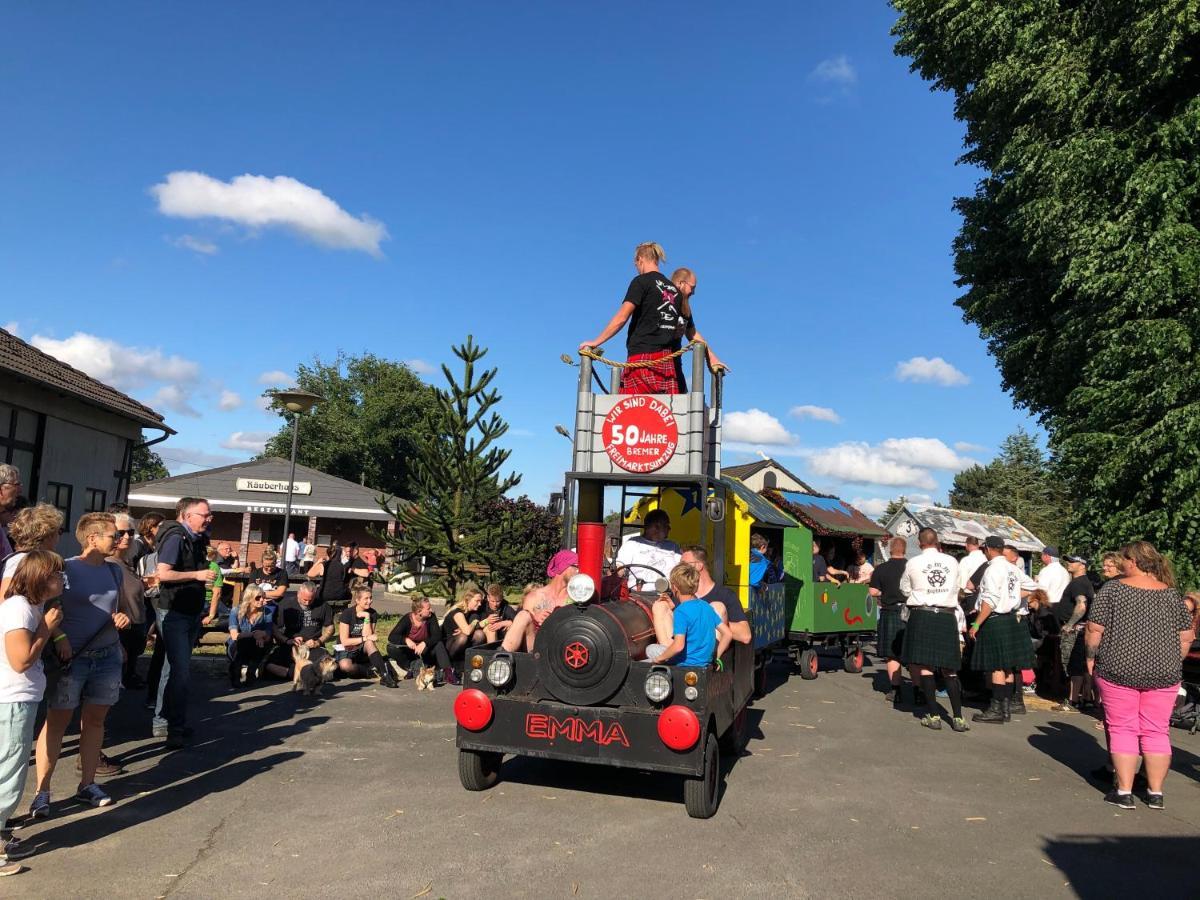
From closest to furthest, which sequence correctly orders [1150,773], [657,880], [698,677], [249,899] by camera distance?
1. [249,899]
2. [657,880]
3. [698,677]
4. [1150,773]

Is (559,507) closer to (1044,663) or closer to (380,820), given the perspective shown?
(380,820)

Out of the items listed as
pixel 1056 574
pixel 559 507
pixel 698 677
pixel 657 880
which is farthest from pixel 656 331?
pixel 1056 574

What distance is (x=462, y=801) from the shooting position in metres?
5.56

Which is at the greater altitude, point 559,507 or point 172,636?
point 559,507

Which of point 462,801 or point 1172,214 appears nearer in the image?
point 462,801

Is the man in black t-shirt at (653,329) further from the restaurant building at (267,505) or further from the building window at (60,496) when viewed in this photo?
the restaurant building at (267,505)

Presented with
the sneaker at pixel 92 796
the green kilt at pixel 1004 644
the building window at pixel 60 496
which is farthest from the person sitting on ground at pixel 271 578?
the green kilt at pixel 1004 644

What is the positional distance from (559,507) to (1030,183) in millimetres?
12106

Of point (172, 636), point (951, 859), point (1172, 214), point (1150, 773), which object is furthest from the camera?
point (1172, 214)

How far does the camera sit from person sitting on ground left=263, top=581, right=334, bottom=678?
1012cm

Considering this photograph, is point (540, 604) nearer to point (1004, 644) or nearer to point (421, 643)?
point (421, 643)

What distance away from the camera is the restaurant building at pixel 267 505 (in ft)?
109

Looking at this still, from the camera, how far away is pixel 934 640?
346 inches

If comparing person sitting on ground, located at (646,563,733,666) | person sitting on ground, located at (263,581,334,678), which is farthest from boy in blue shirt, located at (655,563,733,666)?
person sitting on ground, located at (263,581,334,678)
